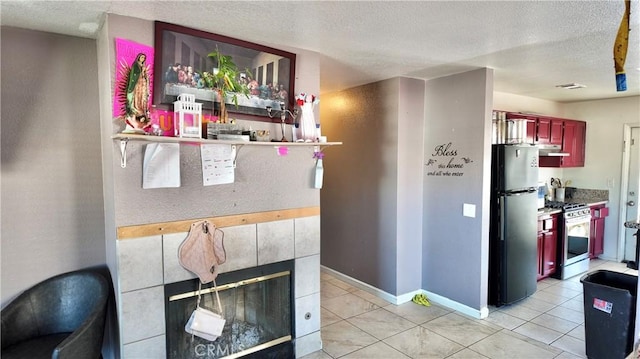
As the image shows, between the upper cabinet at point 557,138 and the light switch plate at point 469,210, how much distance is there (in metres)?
1.17

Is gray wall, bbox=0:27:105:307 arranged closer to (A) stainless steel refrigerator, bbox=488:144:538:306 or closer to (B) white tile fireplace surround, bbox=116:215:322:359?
(B) white tile fireplace surround, bbox=116:215:322:359

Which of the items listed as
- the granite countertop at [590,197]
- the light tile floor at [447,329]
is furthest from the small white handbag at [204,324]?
the granite countertop at [590,197]

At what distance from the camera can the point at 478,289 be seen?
11.6ft

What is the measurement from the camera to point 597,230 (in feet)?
17.4

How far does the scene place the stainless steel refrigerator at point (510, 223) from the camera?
3656 millimetres

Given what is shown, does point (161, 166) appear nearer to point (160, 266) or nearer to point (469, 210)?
point (160, 266)

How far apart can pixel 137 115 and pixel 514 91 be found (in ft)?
14.9

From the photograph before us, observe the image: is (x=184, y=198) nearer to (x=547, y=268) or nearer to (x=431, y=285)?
(x=431, y=285)

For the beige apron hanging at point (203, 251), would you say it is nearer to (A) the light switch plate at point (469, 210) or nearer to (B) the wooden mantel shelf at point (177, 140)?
(B) the wooden mantel shelf at point (177, 140)

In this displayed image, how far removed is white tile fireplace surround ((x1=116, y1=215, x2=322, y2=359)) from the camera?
7.10 feet

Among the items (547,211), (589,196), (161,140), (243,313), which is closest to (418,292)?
(547,211)

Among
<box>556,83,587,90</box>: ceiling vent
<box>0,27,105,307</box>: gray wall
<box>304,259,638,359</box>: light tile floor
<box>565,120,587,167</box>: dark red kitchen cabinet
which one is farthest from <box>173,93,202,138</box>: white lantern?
<box>565,120,587,167</box>: dark red kitchen cabinet

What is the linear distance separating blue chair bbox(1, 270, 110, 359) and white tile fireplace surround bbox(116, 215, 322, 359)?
0.15m

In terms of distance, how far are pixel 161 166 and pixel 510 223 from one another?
10.7 ft
